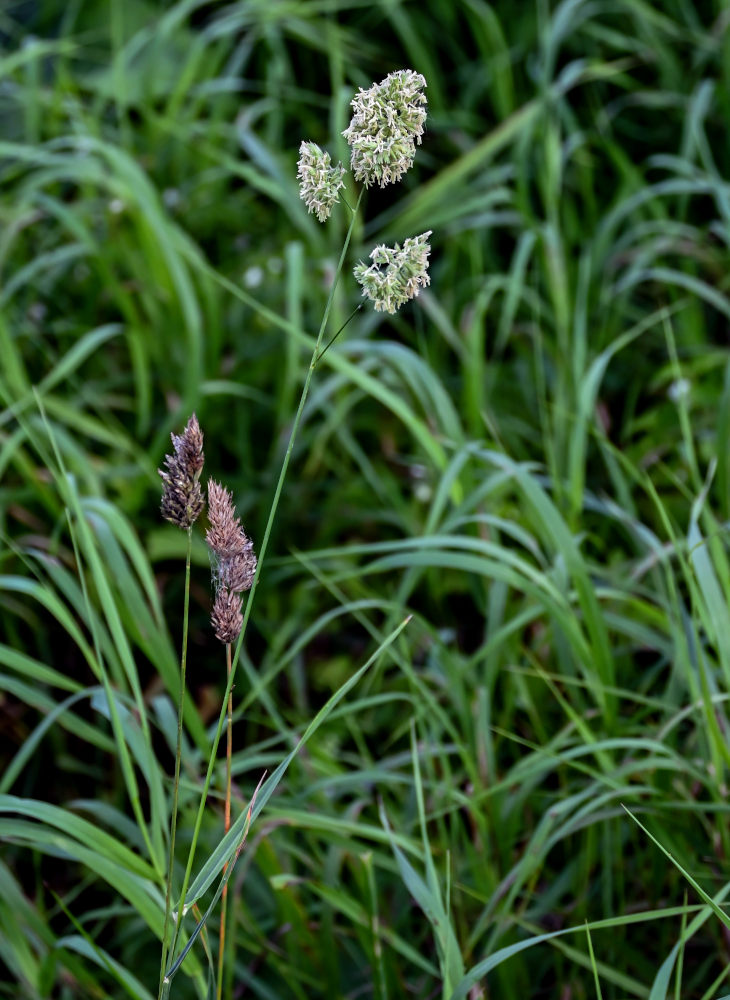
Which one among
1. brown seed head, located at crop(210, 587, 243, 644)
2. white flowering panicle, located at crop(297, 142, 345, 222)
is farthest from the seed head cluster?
white flowering panicle, located at crop(297, 142, 345, 222)

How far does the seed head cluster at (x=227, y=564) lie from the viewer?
736 millimetres

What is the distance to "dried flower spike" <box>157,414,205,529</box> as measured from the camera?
735mm

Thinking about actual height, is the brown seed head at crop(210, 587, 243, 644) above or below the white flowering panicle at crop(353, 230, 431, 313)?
below

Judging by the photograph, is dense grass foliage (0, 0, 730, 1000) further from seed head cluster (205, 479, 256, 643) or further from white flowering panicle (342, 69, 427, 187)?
white flowering panicle (342, 69, 427, 187)

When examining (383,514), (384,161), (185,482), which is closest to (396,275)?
(384,161)

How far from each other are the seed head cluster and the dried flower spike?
0.04 feet

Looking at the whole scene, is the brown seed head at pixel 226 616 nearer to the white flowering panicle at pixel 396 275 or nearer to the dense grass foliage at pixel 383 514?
the dense grass foliage at pixel 383 514

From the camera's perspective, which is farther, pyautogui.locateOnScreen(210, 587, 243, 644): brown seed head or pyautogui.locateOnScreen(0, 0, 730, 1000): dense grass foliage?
pyautogui.locateOnScreen(0, 0, 730, 1000): dense grass foliage

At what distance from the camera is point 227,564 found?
2.44 ft

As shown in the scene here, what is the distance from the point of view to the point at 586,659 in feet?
4.31

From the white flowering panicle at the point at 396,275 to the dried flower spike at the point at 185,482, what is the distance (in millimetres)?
159

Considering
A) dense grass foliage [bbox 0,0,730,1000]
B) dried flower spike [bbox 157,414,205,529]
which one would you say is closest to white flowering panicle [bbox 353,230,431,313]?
dried flower spike [bbox 157,414,205,529]

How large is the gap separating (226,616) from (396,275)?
27cm

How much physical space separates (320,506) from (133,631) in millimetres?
740
